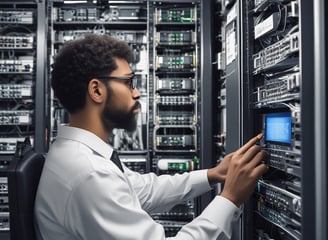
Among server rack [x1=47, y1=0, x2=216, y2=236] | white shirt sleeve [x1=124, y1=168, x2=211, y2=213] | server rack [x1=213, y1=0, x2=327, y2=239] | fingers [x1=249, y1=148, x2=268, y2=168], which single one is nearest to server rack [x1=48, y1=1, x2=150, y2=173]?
server rack [x1=47, y1=0, x2=216, y2=236]

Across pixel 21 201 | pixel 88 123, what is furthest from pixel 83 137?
pixel 21 201

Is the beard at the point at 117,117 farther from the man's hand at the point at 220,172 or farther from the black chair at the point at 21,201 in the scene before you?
the man's hand at the point at 220,172

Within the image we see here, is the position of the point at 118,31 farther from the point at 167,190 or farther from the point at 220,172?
the point at 220,172

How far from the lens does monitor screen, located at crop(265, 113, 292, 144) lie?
1400 mm

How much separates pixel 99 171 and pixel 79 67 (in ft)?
1.33

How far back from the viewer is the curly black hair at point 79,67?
1.38 meters

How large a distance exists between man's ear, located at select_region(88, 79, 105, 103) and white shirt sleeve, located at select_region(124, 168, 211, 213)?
554mm

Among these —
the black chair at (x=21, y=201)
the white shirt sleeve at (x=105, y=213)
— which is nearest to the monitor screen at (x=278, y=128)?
the white shirt sleeve at (x=105, y=213)

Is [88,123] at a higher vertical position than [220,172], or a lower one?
higher

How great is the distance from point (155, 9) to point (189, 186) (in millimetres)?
2044

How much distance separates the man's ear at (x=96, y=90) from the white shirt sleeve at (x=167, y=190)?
55 cm

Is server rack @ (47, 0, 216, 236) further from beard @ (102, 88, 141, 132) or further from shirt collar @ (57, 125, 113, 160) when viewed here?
shirt collar @ (57, 125, 113, 160)

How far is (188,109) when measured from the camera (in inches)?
137

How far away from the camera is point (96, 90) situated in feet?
4.51
